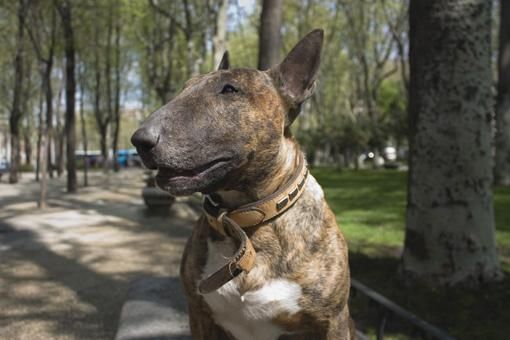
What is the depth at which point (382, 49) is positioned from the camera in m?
31.9

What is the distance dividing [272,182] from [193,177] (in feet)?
1.31

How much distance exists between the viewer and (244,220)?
7.39 feet

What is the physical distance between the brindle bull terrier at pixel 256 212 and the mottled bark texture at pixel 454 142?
2412 millimetres

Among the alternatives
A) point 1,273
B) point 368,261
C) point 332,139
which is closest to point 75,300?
point 1,273

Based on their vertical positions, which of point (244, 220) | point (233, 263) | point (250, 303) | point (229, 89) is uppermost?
point (229, 89)

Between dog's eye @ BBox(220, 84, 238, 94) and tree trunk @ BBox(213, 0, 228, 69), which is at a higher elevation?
tree trunk @ BBox(213, 0, 228, 69)

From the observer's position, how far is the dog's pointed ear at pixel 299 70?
2.35 meters

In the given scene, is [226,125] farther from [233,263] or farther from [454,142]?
[454,142]

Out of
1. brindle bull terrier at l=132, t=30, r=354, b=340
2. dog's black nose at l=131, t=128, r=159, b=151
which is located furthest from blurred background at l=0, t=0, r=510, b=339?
dog's black nose at l=131, t=128, r=159, b=151

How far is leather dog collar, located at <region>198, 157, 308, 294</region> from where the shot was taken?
86.1 inches

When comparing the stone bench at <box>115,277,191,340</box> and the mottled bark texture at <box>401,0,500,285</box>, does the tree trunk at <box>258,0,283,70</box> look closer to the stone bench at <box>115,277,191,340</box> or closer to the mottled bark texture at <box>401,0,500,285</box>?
the mottled bark texture at <box>401,0,500,285</box>

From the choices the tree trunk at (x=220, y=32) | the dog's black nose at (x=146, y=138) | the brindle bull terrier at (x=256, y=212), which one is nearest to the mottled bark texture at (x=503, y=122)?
the tree trunk at (x=220, y=32)

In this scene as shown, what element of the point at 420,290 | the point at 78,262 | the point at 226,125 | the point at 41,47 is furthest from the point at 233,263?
→ the point at 41,47

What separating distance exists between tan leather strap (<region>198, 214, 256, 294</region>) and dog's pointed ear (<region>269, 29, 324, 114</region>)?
2.02ft
